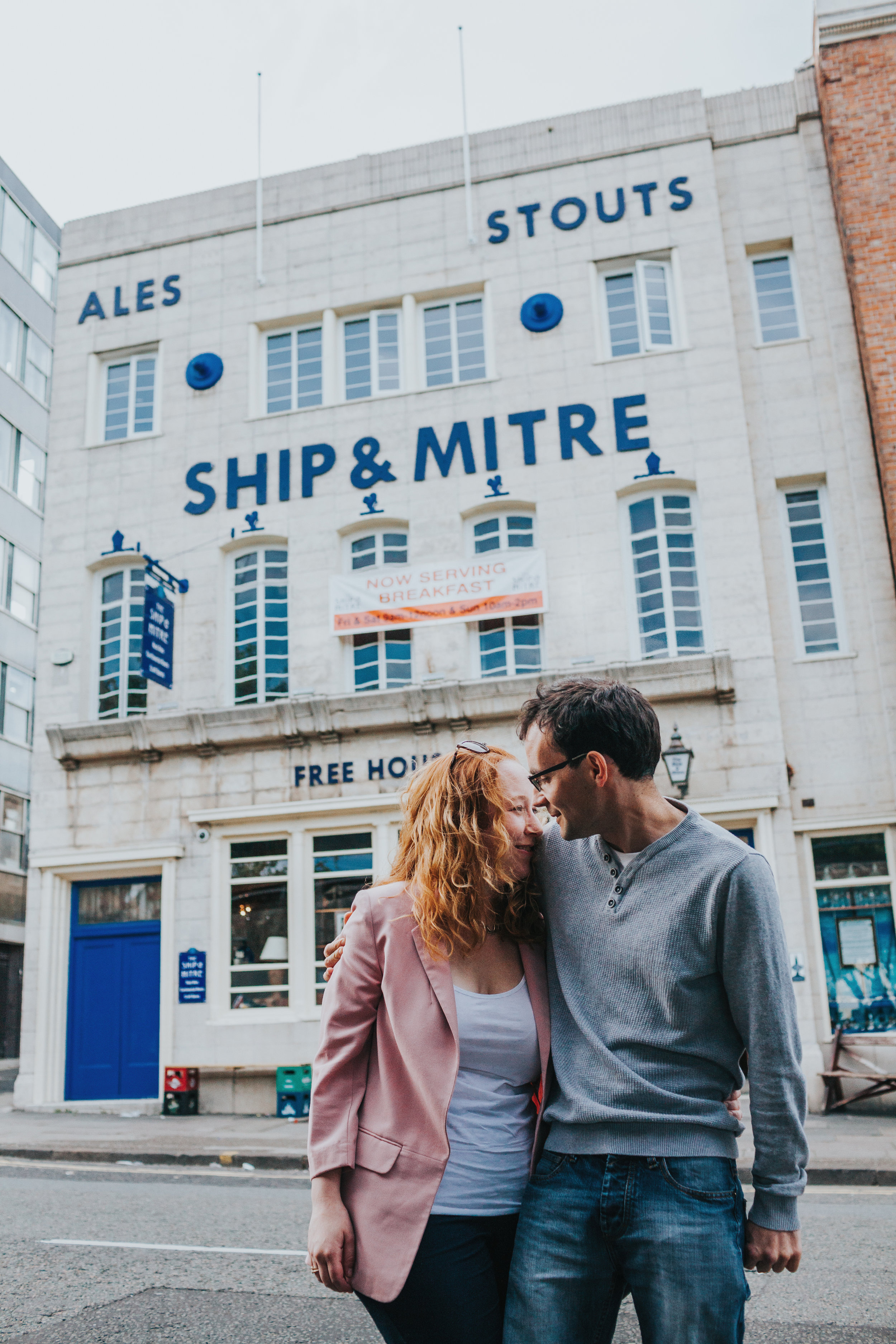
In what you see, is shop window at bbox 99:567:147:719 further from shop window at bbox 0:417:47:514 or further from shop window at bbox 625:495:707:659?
shop window at bbox 0:417:47:514

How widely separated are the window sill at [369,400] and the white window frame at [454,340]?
1 centimetres

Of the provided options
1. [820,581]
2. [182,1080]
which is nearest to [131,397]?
[182,1080]

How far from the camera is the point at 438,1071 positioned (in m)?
2.26

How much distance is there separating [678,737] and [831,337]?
20.9 feet

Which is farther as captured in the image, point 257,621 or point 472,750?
point 257,621

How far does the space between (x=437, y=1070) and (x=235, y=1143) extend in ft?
34.5

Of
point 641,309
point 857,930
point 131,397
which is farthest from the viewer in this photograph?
point 131,397

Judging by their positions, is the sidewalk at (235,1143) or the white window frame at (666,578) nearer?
the sidewalk at (235,1143)

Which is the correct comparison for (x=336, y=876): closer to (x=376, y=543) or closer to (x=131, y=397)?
(x=376, y=543)

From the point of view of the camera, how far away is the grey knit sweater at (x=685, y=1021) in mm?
2232

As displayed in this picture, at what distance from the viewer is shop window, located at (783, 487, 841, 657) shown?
1504cm

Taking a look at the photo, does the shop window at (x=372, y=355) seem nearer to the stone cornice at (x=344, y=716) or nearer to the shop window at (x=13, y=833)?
the stone cornice at (x=344, y=716)

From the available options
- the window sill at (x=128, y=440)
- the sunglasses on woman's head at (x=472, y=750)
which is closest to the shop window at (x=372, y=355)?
the window sill at (x=128, y=440)

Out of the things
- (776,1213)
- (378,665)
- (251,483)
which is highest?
(251,483)
